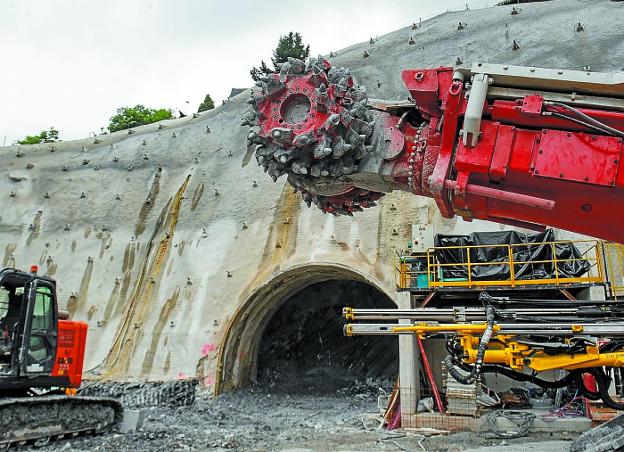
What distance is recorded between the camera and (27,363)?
8.47 meters

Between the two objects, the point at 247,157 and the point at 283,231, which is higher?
the point at 247,157

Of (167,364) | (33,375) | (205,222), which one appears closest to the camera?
(33,375)

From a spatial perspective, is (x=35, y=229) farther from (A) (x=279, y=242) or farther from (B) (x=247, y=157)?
(A) (x=279, y=242)

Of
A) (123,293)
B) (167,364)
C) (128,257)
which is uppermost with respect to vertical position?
(128,257)

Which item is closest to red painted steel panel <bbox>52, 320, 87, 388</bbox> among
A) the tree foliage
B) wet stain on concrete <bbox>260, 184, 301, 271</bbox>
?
wet stain on concrete <bbox>260, 184, 301, 271</bbox>

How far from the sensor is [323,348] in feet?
66.2

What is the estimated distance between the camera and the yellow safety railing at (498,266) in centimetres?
1201

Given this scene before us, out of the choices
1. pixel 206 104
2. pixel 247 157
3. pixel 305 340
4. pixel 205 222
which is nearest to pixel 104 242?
pixel 205 222

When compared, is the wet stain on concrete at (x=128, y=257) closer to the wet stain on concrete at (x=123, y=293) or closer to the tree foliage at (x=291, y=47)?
the wet stain on concrete at (x=123, y=293)

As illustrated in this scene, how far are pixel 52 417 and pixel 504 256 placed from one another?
32.0ft

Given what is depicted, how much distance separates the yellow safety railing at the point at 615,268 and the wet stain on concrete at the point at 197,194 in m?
12.0

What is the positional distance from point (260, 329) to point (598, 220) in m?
13.2

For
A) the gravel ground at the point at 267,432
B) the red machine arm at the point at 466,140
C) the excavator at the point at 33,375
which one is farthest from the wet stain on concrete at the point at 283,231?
the red machine arm at the point at 466,140

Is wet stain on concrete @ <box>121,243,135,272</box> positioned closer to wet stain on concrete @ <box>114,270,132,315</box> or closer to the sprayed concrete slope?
the sprayed concrete slope
